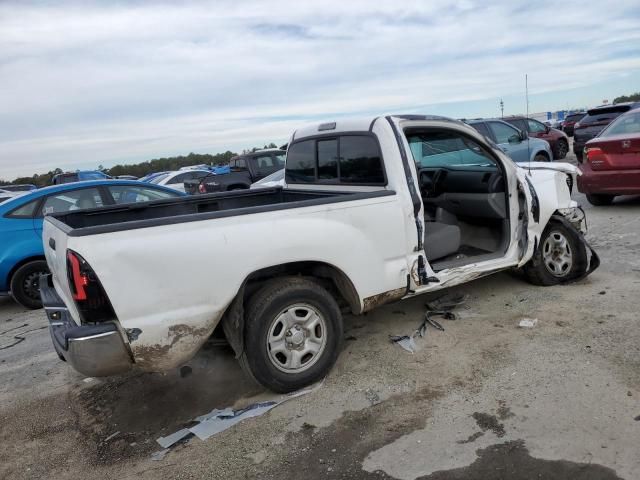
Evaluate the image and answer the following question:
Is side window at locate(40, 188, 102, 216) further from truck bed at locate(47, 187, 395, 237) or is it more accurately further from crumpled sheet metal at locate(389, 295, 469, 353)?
crumpled sheet metal at locate(389, 295, 469, 353)

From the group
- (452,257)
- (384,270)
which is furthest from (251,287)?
(452,257)

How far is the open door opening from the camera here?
4715 mm

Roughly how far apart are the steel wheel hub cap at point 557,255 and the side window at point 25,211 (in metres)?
6.25

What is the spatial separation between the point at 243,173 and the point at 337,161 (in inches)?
426

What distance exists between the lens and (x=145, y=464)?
3.05 m

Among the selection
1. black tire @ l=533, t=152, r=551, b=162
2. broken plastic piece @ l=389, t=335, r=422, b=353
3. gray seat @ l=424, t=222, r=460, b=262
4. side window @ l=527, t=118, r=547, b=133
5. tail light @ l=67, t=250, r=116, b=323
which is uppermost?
side window @ l=527, t=118, r=547, b=133

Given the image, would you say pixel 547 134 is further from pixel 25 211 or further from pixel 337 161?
pixel 25 211

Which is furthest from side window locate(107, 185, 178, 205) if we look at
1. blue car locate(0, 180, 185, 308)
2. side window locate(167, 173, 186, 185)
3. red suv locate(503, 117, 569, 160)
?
side window locate(167, 173, 186, 185)

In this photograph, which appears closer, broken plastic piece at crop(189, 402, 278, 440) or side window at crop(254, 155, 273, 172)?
broken plastic piece at crop(189, 402, 278, 440)

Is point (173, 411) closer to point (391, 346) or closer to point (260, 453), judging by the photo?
point (260, 453)

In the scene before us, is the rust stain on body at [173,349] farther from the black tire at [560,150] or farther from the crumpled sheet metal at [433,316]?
the black tire at [560,150]

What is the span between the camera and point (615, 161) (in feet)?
27.0

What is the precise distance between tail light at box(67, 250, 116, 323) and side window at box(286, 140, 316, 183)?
2.50 meters

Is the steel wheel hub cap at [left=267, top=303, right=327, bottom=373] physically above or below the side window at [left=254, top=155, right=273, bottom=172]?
below
